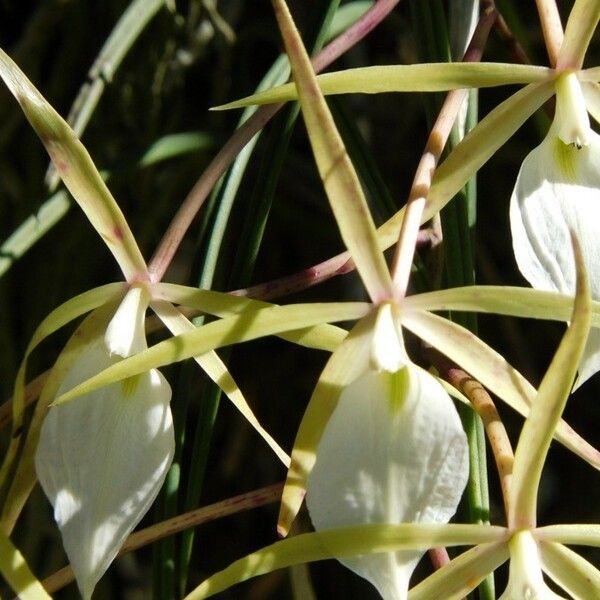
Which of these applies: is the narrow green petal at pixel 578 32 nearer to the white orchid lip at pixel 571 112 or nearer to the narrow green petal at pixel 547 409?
the white orchid lip at pixel 571 112

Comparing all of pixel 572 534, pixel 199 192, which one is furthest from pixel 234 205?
pixel 572 534

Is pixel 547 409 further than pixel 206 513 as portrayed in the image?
No

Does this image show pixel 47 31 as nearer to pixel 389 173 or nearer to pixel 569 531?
pixel 389 173

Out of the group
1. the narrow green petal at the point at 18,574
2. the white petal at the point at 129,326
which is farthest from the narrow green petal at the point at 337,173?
Answer: the narrow green petal at the point at 18,574

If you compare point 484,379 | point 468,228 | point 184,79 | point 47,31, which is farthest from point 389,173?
point 484,379

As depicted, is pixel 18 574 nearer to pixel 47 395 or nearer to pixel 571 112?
pixel 47 395
